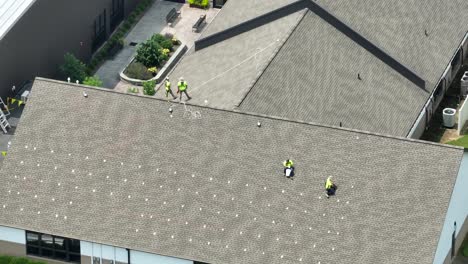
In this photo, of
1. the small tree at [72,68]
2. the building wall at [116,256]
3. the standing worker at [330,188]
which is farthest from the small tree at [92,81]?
the standing worker at [330,188]

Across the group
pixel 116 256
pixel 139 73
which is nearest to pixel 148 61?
pixel 139 73

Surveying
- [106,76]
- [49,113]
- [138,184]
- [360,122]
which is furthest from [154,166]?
[106,76]

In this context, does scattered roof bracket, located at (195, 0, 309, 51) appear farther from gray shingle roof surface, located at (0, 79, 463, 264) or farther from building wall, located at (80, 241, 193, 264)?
building wall, located at (80, 241, 193, 264)

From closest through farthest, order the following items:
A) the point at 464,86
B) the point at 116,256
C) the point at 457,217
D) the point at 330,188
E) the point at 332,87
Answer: the point at 330,188
the point at 116,256
the point at 457,217
the point at 332,87
the point at 464,86

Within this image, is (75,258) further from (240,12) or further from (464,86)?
(464,86)

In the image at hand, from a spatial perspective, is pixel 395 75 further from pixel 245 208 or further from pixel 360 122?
pixel 245 208
